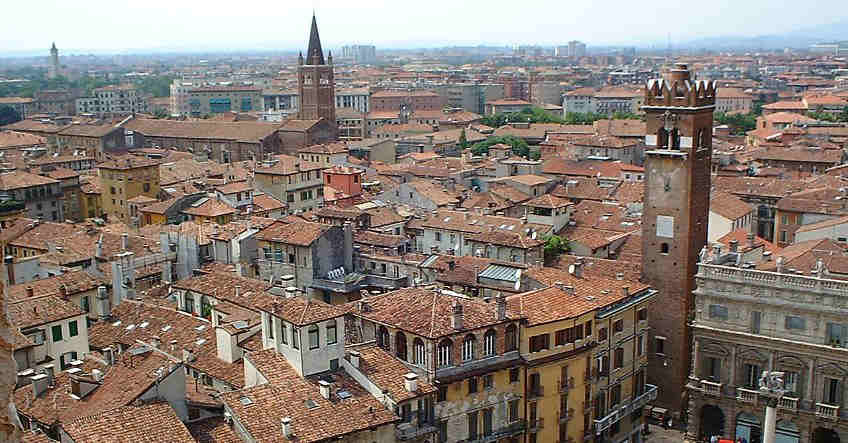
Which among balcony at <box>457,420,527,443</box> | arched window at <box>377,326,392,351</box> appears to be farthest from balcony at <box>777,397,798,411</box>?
arched window at <box>377,326,392,351</box>

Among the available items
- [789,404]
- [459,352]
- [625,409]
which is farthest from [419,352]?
[789,404]

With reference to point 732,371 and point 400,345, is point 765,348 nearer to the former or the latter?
point 732,371

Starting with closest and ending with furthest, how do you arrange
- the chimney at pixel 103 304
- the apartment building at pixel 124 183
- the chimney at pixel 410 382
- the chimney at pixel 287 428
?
the chimney at pixel 287 428 → the chimney at pixel 410 382 → the chimney at pixel 103 304 → the apartment building at pixel 124 183

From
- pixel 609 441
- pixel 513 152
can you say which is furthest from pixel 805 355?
pixel 513 152

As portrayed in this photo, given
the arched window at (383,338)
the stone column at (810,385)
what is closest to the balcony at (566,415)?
the arched window at (383,338)

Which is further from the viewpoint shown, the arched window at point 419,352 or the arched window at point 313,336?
the arched window at point 419,352

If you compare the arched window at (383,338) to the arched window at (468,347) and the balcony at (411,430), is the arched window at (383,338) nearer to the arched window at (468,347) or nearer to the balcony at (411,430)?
the arched window at (468,347)

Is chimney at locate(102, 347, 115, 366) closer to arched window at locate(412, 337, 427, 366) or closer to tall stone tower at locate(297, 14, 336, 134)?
arched window at locate(412, 337, 427, 366)
